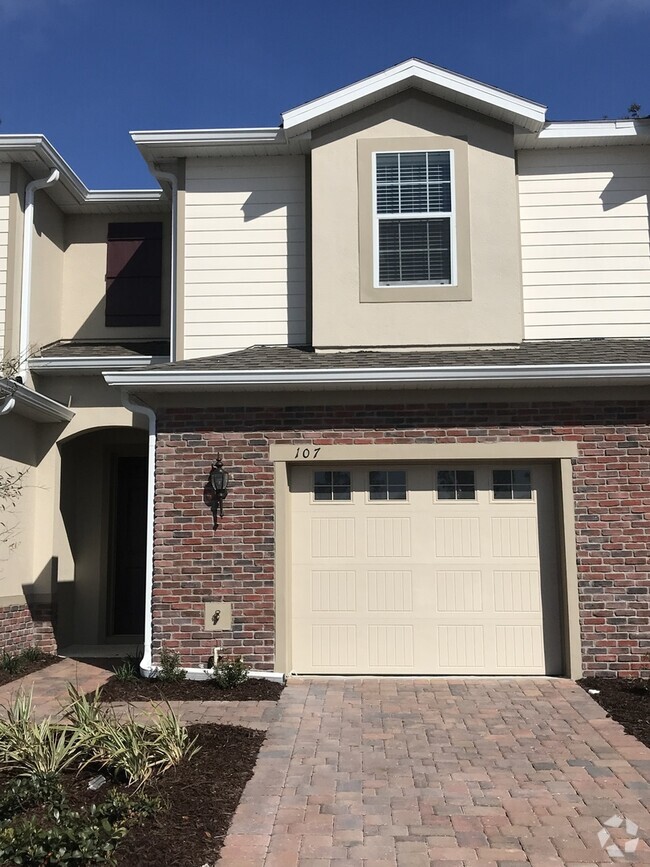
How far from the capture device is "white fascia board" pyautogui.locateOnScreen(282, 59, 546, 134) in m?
9.49

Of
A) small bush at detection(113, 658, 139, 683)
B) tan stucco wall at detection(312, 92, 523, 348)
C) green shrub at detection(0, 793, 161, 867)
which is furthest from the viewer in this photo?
tan stucco wall at detection(312, 92, 523, 348)

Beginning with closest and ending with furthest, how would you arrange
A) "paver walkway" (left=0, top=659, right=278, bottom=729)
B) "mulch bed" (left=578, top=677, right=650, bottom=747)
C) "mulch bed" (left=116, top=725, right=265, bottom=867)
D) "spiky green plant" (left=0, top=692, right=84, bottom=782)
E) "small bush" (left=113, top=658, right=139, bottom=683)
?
"mulch bed" (left=116, top=725, right=265, bottom=867), "spiky green plant" (left=0, top=692, right=84, bottom=782), "mulch bed" (left=578, top=677, right=650, bottom=747), "paver walkway" (left=0, top=659, right=278, bottom=729), "small bush" (left=113, top=658, right=139, bottom=683)

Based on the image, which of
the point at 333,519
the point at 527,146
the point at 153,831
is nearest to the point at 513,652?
the point at 333,519

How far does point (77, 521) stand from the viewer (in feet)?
37.0

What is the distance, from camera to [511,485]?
27.8 feet

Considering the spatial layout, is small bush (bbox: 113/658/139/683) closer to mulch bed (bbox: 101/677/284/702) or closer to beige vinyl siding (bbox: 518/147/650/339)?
mulch bed (bbox: 101/677/284/702)

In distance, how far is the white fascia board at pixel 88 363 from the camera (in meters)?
10.4

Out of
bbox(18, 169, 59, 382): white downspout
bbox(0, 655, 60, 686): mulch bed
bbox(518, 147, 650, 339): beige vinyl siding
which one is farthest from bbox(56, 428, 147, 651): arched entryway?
bbox(518, 147, 650, 339): beige vinyl siding

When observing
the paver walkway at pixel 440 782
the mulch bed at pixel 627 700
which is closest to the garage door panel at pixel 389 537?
the paver walkway at pixel 440 782

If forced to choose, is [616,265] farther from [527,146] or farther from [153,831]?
[153,831]

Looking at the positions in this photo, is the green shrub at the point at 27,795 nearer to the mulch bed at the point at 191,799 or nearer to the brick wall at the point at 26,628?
the mulch bed at the point at 191,799

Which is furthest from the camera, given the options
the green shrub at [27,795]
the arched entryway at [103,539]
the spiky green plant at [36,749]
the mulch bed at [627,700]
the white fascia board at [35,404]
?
the arched entryway at [103,539]

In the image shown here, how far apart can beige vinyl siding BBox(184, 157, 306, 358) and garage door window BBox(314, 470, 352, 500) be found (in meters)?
2.25

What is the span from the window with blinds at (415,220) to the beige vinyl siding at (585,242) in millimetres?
1150
